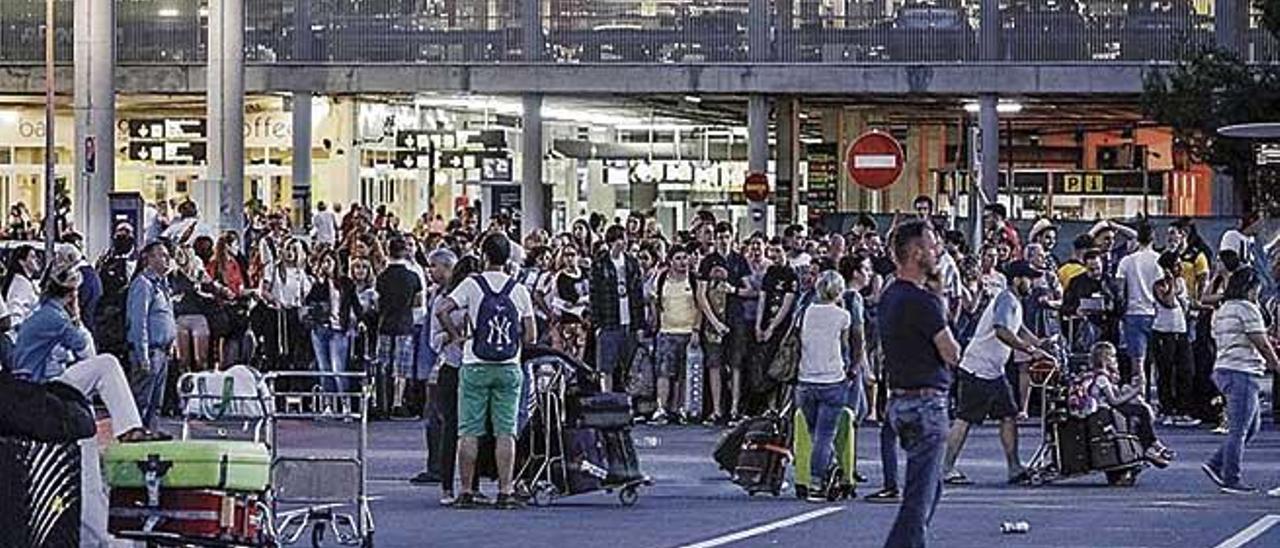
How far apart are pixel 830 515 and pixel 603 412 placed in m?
1.79

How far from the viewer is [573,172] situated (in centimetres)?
6050

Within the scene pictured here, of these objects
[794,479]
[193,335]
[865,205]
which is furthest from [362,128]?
[794,479]

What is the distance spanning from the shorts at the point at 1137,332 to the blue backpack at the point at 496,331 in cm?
1118

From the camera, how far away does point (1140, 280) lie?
29078 mm

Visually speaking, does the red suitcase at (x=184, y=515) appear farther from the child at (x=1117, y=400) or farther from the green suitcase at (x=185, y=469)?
the child at (x=1117, y=400)

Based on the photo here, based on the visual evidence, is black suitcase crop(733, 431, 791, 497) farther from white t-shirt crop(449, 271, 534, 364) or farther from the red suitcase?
the red suitcase

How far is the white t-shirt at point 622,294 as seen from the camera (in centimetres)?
2941

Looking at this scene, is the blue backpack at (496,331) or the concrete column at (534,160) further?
the concrete column at (534,160)

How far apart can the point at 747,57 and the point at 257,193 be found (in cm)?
1082

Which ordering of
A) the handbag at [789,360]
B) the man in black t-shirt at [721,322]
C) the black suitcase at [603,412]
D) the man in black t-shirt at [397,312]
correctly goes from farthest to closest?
the man in black t-shirt at [721,322] → the man in black t-shirt at [397,312] → the handbag at [789,360] → the black suitcase at [603,412]

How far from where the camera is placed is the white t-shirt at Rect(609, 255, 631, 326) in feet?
96.5

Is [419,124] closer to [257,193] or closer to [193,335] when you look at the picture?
[257,193]

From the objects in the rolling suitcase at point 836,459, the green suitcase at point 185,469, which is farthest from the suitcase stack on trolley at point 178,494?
the rolling suitcase at point 836,459

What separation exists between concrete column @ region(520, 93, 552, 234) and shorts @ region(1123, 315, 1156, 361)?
24.3 m
